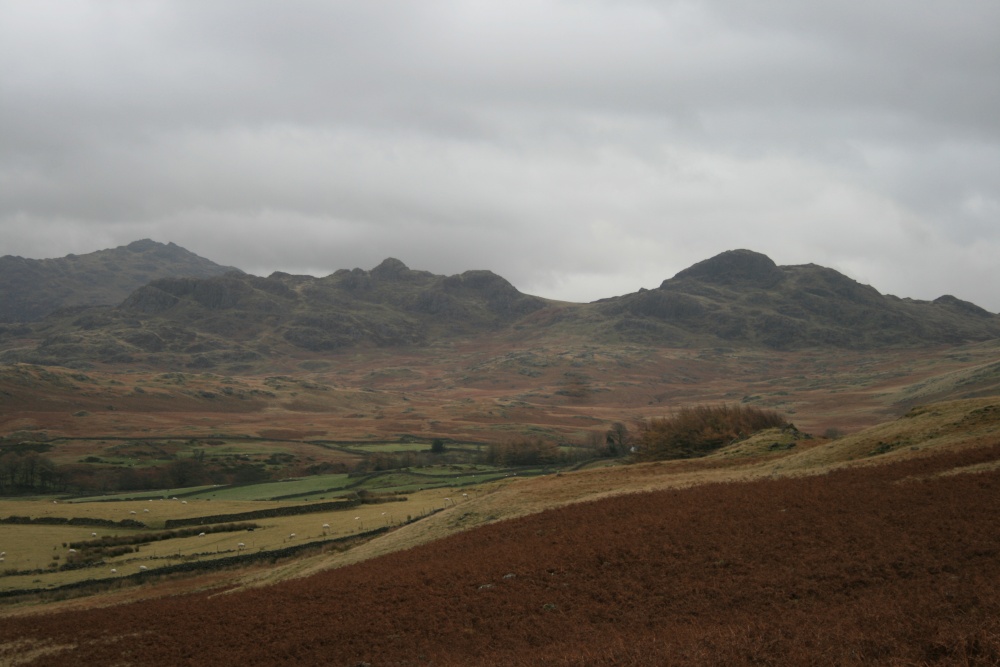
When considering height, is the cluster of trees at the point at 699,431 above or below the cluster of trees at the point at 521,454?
above

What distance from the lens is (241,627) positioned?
31.8 meters

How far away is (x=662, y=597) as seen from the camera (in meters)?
27.2

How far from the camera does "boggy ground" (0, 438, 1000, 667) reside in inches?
798

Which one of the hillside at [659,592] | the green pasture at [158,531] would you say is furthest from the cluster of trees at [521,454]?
the hillside at [659,592]

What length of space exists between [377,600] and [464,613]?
5.78 meters

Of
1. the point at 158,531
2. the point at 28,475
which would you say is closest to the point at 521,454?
the point at 158,531

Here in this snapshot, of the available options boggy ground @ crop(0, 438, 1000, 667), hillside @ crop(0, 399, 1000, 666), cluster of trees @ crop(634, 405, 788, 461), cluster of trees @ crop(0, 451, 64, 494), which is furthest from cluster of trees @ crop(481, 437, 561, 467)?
boggy ground @ crop(0, 438, 1000, 667)

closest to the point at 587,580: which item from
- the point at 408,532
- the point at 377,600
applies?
the point at 377,600

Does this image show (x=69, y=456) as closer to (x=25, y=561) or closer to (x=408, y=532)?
Result: (x=25, y=561)

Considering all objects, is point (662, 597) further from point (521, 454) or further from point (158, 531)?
point (521, 454)

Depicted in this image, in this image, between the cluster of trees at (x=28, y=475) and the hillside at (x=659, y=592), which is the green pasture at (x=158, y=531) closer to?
the hillside at (x=659, y=592)

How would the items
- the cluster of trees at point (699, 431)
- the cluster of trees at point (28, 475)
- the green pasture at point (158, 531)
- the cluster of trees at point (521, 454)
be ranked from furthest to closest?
the cluster of trees at point (521, 454)
the cluster of trees at point (28, 475)
the cluster of trees at point (699, 431)
the green pasture at point (158, 531)

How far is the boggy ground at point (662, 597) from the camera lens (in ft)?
66.5

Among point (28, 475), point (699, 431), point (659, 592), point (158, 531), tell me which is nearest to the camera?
point (659, 592)
